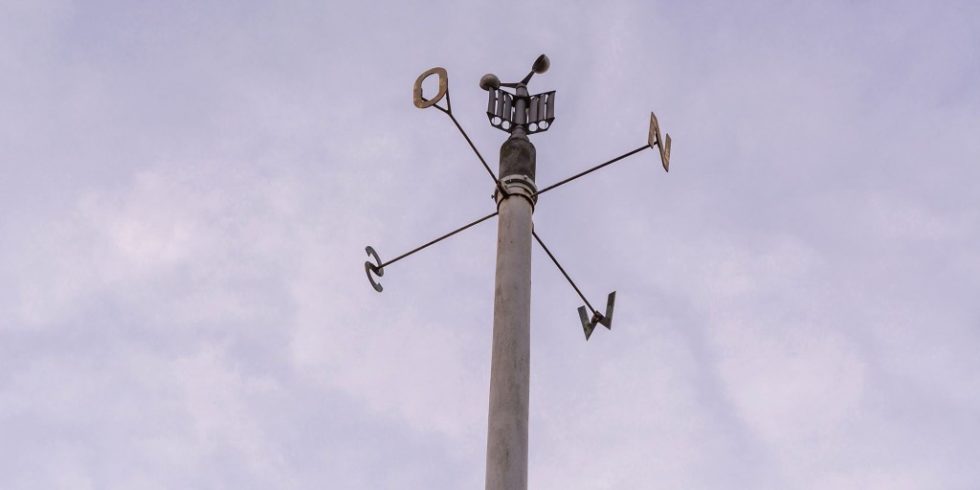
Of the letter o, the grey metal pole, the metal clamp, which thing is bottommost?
the grey metal pole

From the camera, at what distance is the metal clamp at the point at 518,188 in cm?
998

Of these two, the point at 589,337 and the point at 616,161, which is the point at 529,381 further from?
the point at 616,161

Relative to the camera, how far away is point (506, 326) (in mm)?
8938

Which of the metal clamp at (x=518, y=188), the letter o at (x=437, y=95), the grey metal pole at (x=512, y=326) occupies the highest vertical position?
the letter o at (x=437, y=95)

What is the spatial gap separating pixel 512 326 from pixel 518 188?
61.7 inches

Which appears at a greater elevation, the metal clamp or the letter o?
the letter o

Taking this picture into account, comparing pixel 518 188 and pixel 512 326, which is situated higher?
pixel 518 188

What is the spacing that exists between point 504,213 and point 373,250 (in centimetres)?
197

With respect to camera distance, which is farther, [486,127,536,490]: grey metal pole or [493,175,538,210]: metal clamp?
[493,175,538,210]: metal clamp

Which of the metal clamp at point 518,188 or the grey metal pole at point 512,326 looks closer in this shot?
the grey metal pole at point 512,326

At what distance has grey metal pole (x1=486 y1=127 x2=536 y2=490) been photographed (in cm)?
823

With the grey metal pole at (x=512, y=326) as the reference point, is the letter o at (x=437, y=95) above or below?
above

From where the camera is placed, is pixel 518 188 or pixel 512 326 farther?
pixel 518 188

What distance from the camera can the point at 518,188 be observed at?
1001 centimetres
